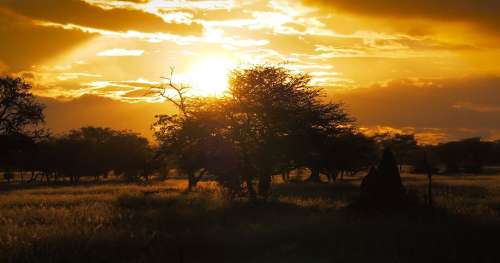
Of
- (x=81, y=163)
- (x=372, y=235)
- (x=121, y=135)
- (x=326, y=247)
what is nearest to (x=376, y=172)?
→ (x=372, y=235)

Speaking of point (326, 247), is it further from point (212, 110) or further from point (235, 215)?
point (212, 110)

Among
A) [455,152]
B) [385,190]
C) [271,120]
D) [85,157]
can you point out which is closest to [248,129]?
[271,120]

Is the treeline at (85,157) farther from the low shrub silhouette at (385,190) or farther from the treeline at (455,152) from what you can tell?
the low shrub silhouette at (385,190)

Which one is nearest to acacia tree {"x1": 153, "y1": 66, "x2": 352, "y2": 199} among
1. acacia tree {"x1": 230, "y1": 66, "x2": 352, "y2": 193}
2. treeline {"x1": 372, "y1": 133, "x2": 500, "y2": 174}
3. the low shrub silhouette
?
acacia tree {"x1": 230, "y1": 66, "x2": 352, "y2": 193}

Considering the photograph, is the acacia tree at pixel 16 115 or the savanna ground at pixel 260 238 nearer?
the savanna ground at pixel 260 238

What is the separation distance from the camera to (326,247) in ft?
52.3

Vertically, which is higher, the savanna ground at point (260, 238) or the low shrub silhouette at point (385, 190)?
the low shrub silhouette at point (385, 190)

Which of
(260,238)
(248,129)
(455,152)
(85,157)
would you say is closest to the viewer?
(260,238)

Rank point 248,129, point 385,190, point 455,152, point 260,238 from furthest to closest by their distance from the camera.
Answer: point 455,152 → point 248,129 → point 385,190 → point 260,238

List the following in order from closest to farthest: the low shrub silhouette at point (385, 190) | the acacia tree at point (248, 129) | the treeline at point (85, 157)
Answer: the low shrub silhouette at point (385, 190) < the acacia tree at point (248, 129) < the treeline at point (85, 157)

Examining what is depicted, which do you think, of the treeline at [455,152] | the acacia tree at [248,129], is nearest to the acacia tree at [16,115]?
the acacia tree at [248,129]

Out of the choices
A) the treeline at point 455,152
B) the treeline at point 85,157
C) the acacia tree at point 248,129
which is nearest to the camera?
the acacia tree at point 248,129

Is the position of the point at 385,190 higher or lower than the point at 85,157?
lower

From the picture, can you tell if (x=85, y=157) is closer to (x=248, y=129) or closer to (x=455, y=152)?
(x=248, y=129)
